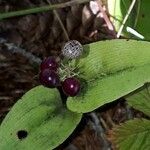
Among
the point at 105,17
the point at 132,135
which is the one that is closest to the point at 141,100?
the point at 132,135

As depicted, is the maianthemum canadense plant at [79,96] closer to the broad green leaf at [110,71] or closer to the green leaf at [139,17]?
the broad green leaf at [110,71]

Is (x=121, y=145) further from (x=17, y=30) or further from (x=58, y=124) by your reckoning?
(x=17, y=30)

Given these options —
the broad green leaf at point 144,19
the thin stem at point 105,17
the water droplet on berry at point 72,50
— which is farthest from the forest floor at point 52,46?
the water droplet on berry at point 72,50

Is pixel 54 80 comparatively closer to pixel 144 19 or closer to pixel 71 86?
pixel 71 86

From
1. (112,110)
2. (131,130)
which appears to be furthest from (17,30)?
(131,130)

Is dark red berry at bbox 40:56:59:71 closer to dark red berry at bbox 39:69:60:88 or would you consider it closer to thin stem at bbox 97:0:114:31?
dark red berry at bbox 39:69:60:88
